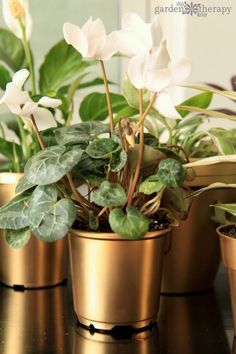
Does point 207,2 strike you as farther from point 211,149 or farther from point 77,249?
point 77,249

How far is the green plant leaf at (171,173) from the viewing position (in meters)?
0.85

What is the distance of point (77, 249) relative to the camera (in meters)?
0.94

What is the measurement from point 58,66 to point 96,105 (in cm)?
11

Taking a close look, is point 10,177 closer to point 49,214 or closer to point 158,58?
point 49,214

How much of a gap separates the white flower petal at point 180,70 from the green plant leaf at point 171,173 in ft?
0.34

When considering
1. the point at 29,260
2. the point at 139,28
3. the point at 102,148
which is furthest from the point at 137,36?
the point at 29,260

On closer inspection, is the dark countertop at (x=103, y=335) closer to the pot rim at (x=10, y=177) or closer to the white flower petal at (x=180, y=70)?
the pot rim at (x=10, y=177)

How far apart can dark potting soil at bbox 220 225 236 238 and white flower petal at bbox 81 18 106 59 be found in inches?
12.5

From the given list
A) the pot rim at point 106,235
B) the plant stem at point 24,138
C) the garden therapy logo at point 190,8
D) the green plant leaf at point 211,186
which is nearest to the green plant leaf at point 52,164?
the pot rim at point 106,235

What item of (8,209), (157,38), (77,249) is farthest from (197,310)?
(157,38)

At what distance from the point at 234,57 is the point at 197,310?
0.74 metres

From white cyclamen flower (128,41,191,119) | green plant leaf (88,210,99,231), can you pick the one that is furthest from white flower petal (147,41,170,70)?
green plant leaf (88,210,99,231)

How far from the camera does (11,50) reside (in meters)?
1.23

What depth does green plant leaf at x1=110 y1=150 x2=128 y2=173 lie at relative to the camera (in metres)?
0.86
